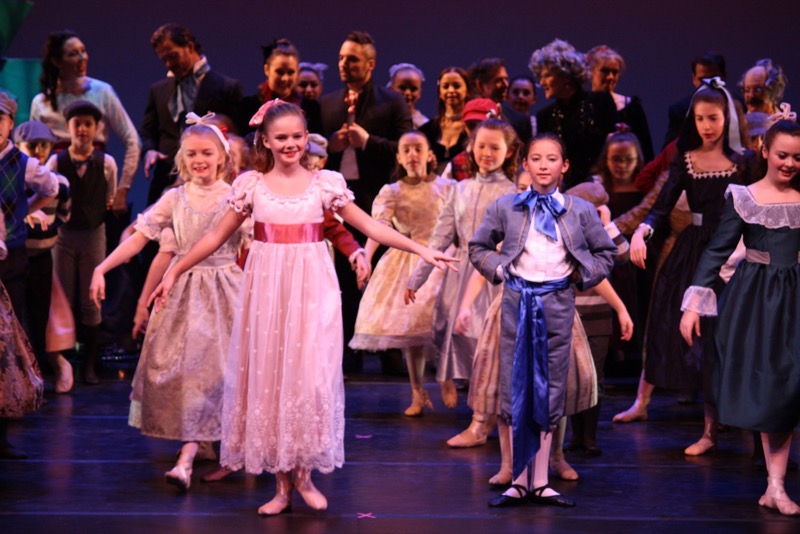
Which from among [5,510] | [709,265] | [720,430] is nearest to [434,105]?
[720,430]

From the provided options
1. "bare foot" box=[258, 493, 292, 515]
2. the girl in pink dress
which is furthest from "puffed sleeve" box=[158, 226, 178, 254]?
"bare foot" box=[258, 493, 292, 515]

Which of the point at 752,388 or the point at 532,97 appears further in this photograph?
the point at 532,97

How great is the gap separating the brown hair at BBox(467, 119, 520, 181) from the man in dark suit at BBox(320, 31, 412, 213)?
5.28ft

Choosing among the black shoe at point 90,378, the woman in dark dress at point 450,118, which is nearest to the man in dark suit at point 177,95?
the black shoe at point 90,378

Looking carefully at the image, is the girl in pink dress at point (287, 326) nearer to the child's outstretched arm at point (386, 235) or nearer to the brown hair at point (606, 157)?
the child's outstretched arm at point (386, 235)

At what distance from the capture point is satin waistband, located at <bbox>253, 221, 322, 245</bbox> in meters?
4.26

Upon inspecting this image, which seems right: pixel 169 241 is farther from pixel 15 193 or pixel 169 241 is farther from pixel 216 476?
pixel 15 193

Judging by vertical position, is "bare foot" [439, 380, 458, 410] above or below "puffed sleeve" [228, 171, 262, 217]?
below

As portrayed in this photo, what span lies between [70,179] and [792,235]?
4.43 meters

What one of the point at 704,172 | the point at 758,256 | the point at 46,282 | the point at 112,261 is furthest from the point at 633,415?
the point at 46,282

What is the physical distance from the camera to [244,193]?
4.33m

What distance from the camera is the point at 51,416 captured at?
6.07m

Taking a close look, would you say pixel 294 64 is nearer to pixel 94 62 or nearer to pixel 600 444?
pixel 94 62

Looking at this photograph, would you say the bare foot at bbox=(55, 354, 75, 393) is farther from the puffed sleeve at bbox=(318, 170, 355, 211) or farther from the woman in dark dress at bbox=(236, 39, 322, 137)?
the puffed sleeve at bbox=(318, 170, 355, 211)
